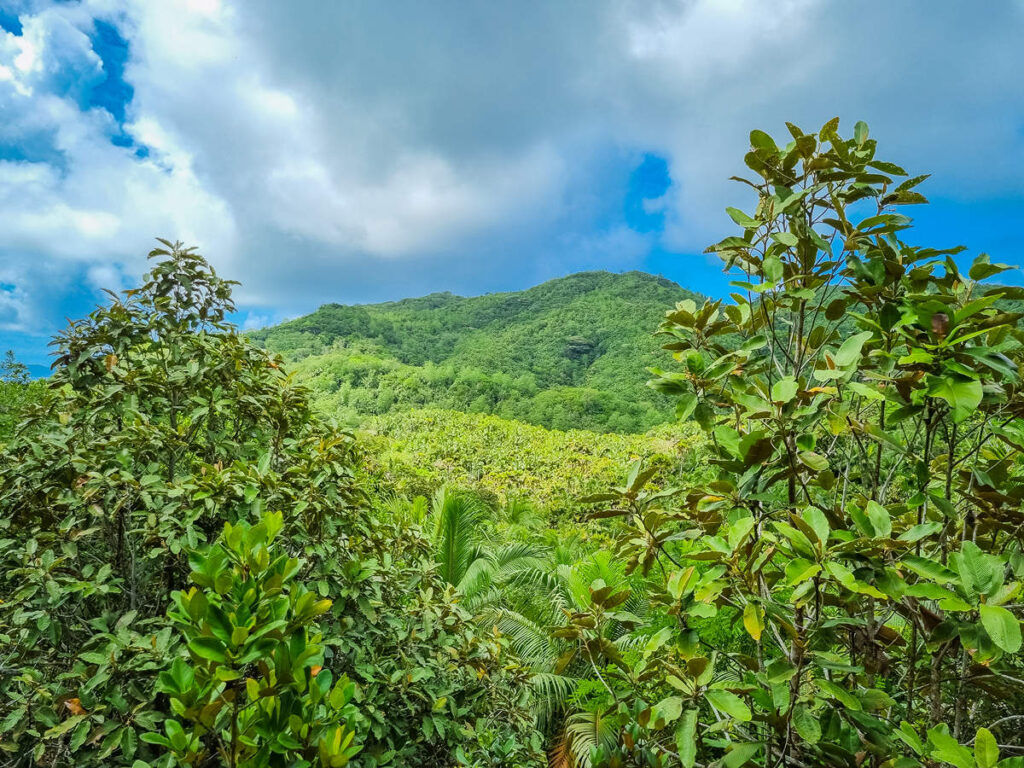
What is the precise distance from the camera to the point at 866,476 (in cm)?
204

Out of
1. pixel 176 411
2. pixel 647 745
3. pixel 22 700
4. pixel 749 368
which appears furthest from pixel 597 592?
pixel 176 411

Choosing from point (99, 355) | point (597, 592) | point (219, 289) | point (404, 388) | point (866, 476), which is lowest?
point (597, 592)

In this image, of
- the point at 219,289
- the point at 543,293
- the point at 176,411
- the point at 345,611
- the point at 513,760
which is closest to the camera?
the point at 513,760

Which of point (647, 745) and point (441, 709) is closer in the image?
point (647, 745)

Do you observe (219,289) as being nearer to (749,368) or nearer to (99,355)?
(99,355)

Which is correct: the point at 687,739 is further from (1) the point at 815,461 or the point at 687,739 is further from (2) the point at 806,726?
(1) the point at 815,461

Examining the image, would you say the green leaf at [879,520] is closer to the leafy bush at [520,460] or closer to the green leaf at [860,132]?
the green leaf at [860,132]

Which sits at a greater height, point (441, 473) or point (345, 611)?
point (441, 473)

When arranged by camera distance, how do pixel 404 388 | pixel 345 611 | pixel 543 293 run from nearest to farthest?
pixel 345 611 → pixel 404 388 → pixel 543 293

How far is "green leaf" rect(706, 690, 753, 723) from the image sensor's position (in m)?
1.21

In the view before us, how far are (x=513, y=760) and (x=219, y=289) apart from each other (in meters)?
2.76

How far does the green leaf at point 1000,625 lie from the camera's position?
1.01m

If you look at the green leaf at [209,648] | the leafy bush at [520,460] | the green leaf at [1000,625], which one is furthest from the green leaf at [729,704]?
the leafy bush at [520,460]

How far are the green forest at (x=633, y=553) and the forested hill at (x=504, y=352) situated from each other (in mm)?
24518
